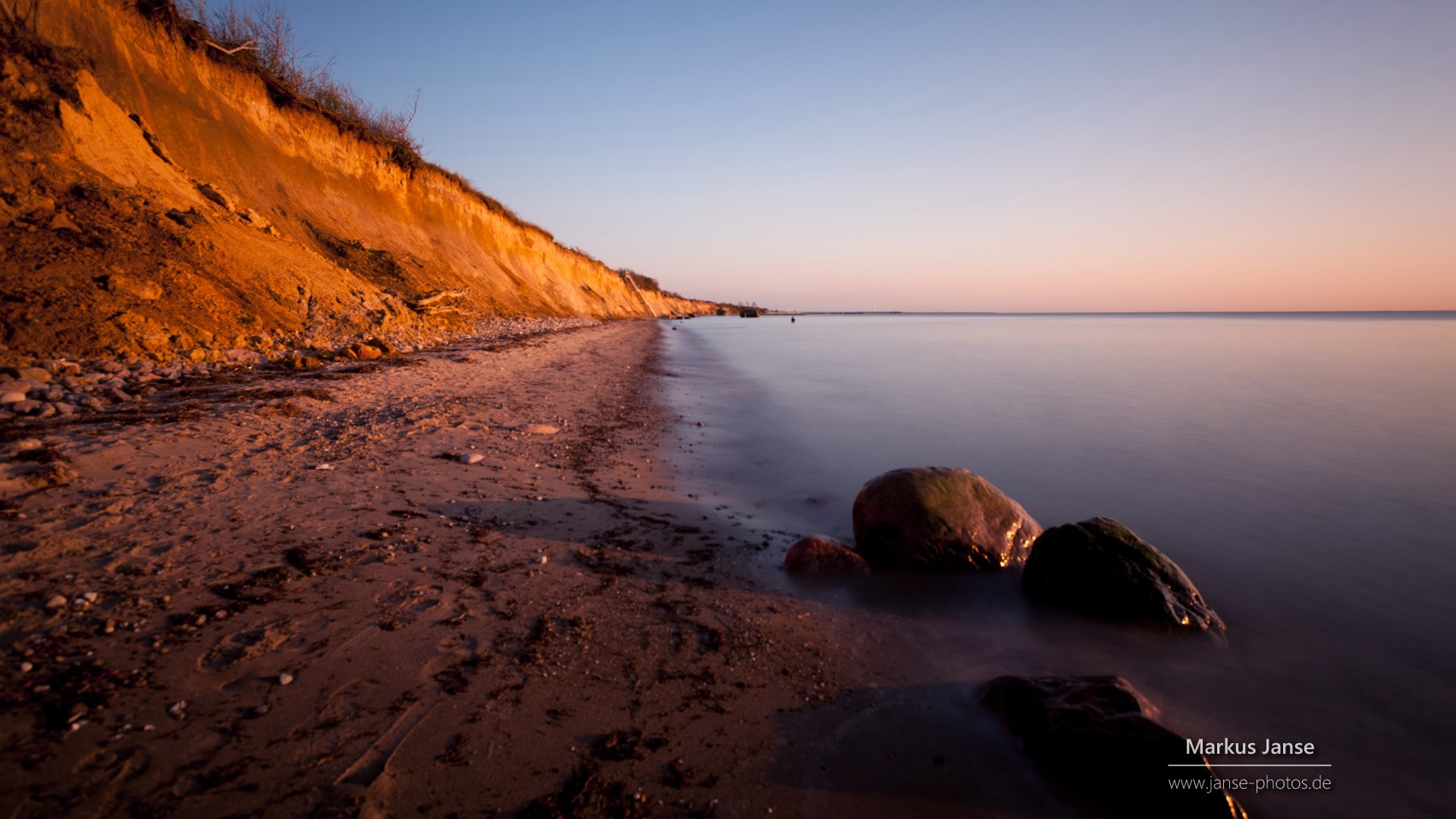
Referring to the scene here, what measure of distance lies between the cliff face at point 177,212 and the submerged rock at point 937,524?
9.02 meters

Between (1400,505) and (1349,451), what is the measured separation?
307 cm

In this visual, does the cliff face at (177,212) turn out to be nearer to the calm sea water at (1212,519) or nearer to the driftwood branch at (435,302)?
the driftwood branch at (435,302)

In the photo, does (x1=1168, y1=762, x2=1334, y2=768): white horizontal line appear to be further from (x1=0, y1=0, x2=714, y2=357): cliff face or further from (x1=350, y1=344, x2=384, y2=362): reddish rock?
(x1=350, y1=344, x2=384, y2=362): reddish rock

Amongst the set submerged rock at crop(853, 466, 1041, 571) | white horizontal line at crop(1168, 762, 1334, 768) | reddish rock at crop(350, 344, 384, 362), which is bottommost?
white horizontal line at crop(1168, 762, 1334, 768)

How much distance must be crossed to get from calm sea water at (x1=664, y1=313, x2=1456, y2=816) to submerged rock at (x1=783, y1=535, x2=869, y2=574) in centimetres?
16

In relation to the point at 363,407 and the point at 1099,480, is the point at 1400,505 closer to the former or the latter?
the point at 1099,480

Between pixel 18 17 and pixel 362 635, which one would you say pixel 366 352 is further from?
pixel 362 635

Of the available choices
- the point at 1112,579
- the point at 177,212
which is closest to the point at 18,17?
the point at 177,212

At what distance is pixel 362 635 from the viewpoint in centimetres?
279

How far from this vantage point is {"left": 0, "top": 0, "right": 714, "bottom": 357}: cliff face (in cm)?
718

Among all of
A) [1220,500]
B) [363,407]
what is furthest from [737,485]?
[1220,500]

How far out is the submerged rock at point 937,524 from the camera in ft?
14.3

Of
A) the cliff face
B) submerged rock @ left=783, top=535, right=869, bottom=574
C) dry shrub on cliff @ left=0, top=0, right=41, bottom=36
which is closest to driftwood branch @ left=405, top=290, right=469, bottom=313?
the cliff face

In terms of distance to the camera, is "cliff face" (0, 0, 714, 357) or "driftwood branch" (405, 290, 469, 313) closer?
"cliff face" (0, 0, 714, 357)
